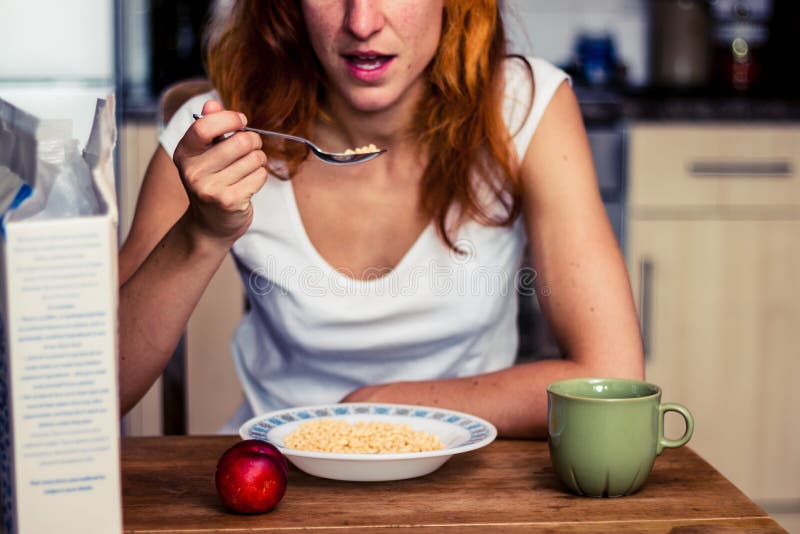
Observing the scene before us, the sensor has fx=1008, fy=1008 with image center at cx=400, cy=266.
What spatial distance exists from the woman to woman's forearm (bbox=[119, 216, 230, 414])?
0.07ft

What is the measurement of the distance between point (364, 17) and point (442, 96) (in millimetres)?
220

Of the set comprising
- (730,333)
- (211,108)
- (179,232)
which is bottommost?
(730,333)

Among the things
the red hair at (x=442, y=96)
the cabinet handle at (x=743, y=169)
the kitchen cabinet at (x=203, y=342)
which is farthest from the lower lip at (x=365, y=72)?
the cabinet handle at (x=743, y=169)

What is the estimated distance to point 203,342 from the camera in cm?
214

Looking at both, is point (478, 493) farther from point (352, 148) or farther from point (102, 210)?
point (352, 148)

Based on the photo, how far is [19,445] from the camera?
22.0 inches

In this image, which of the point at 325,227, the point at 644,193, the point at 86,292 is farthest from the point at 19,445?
the point at 644,193

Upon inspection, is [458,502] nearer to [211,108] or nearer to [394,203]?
[211,108]

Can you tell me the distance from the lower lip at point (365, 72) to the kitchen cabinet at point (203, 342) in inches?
26.3

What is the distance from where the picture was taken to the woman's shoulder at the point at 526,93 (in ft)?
4.26

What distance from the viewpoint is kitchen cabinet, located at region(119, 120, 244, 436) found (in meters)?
2.05

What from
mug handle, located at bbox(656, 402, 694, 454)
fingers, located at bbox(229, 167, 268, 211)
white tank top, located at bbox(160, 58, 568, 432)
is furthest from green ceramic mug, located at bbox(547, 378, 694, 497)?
white tank top, located at bbox(160, 58, 568, 432)

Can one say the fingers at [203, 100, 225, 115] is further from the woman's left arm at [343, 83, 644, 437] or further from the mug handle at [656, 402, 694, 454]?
the mug handle at [656, 402, 694, 454]

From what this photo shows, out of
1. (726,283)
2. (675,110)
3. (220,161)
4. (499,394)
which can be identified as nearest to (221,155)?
(220,161)
